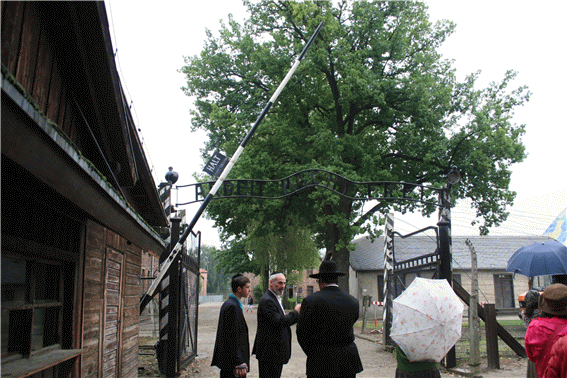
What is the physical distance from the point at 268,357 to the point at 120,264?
2.76 metres

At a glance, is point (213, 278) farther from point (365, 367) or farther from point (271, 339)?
point (271, 339)

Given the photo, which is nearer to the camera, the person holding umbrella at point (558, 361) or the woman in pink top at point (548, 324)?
the person holding umbrella at point (558, 361)

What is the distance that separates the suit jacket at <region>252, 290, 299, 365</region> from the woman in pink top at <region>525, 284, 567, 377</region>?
2584 millimetres

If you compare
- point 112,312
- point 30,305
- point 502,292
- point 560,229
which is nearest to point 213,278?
point 502,292

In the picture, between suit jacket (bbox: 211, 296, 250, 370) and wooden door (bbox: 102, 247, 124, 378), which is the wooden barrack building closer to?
wooden door (bbox: 102, 247, 124, 378)

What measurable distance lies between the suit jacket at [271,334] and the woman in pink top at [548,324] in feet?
8.48

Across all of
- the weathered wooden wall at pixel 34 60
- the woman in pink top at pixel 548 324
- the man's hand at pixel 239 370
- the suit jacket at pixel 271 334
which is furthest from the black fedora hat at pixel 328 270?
the weathered wooden wall at pixel 34 60

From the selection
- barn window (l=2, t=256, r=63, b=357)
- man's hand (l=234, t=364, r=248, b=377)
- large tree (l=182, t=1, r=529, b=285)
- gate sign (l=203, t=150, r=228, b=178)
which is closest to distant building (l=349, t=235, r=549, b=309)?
large tree (l=182, t=1, r=529, b=285)

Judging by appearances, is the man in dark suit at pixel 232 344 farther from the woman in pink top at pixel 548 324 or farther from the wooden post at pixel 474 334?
the wooden post at pixel 474 334

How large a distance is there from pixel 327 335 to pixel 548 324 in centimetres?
194

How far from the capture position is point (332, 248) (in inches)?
1000

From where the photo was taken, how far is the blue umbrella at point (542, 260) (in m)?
9.38

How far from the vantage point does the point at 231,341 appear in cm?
576

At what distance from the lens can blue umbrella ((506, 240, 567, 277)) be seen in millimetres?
9383
